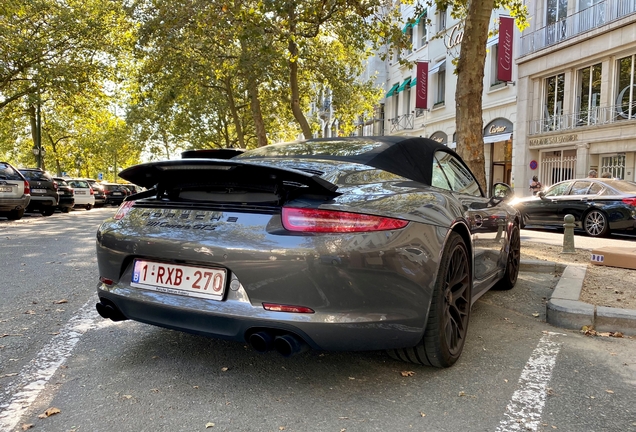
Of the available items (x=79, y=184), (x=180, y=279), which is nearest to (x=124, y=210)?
(x=180, y=279)

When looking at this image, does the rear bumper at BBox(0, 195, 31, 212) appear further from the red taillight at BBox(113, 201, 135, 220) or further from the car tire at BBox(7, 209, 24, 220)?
the red taillight at BBox(113, 201, 135, 220)

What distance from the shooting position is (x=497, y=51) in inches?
878

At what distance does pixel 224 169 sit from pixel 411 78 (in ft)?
94.2

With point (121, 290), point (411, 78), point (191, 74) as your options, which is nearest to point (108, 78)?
point (191, 74)

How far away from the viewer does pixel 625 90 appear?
17.3 meters

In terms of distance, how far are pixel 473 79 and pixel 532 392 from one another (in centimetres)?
622

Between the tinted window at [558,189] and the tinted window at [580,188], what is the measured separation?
0.64 feet

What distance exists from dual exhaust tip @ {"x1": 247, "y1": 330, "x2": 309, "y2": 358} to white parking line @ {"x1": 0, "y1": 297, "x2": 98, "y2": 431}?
115 centimetres

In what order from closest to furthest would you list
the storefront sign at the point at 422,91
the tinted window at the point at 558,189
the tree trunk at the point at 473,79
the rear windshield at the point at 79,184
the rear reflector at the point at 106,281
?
1. the rear reflector at the point at 106,281
2. the tree trunk at the point at 473,79
3. the tinted window at the point at 558,189
4. the rear windshield at the point at 79,184
5. the storefront sign at the point at 422,91

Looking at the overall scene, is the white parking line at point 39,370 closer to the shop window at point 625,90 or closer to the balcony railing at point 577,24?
the shop window at point 625,90

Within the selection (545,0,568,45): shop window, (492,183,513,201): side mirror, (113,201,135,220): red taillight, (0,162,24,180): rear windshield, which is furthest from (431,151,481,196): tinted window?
(545,0,568,45): shop window

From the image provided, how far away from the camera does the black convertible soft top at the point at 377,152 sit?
3.39 meters

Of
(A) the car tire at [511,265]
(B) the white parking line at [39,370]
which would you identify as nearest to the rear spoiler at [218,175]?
(B) the white parking line at [39,370]

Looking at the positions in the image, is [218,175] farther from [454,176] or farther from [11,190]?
[11,190]
